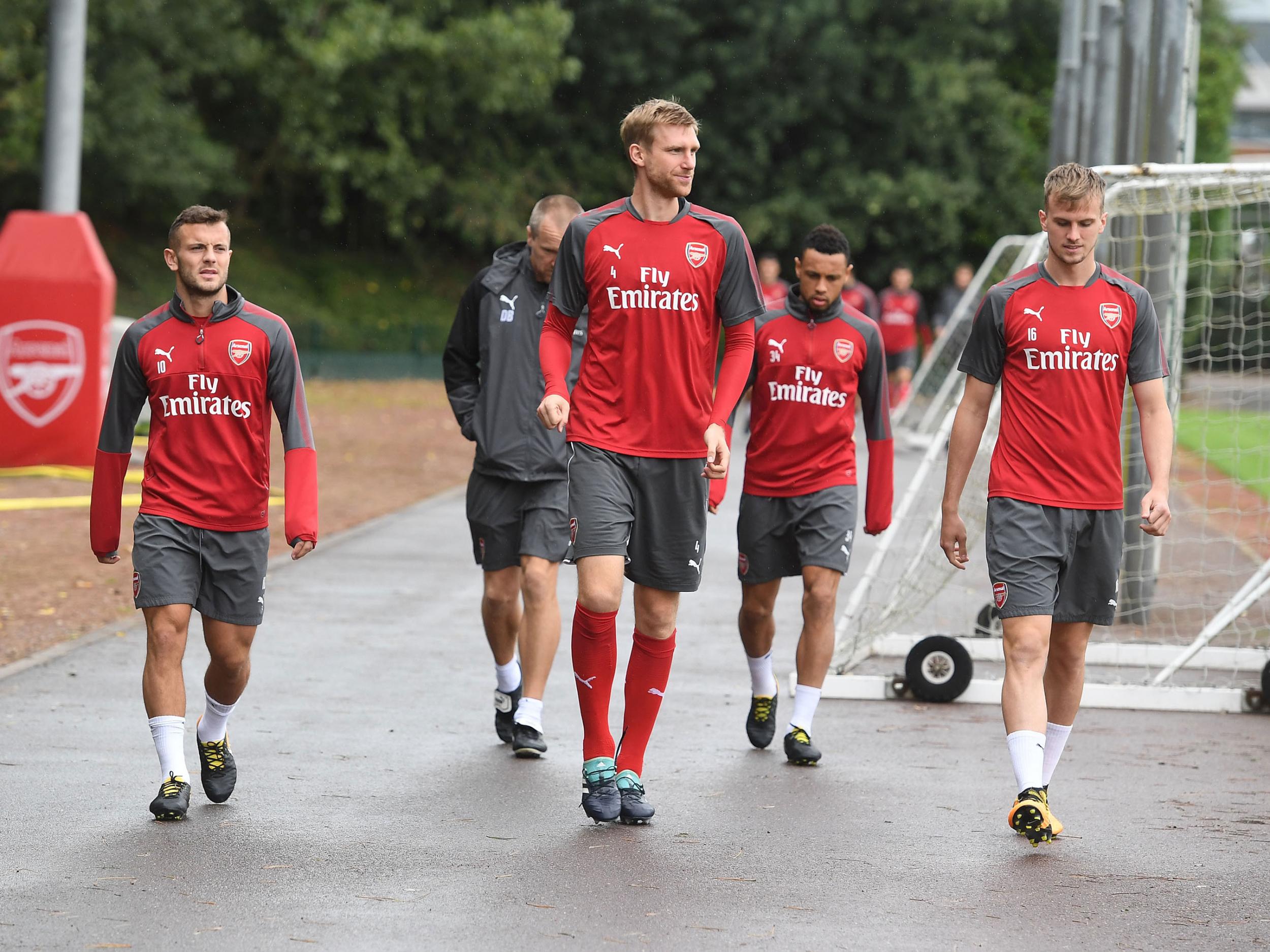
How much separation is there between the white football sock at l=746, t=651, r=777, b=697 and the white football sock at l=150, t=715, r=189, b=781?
2.31 metres

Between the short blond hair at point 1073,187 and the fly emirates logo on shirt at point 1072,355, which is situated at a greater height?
the short blond hair at point 1073,187

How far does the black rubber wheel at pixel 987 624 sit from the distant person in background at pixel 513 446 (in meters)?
3.37

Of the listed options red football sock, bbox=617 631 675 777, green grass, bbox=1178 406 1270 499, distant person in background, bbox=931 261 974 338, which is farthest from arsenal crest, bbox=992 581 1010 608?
distant person in background, bbox=931 261 974 338

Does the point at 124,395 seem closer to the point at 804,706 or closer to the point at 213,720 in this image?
the point at 213,720

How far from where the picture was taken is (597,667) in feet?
19.4

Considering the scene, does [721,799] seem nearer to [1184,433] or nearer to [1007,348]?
[1007,348]

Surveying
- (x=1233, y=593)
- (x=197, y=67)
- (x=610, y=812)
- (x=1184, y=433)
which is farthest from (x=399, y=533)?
(x=197, y=67)

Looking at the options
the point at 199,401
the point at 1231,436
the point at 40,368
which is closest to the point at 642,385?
the point at 199,401

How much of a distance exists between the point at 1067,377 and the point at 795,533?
1673 millimetres

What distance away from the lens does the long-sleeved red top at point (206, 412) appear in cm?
581

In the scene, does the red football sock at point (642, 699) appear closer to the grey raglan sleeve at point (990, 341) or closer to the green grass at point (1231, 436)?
the grey raglan sleeve at point (990, 341)

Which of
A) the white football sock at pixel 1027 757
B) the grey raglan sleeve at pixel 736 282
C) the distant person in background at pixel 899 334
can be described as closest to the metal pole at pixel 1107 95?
the grey raglan sleeve at pixel 736 282

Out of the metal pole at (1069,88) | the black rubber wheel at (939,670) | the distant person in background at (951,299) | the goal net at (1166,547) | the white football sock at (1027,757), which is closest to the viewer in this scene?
the white football sock at (1027,757)

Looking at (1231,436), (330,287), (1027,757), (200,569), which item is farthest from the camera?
(330,287)
